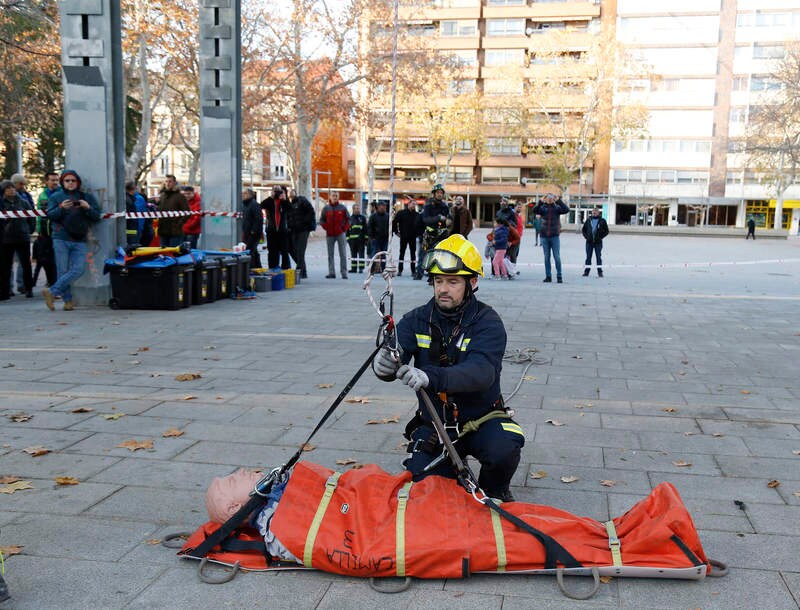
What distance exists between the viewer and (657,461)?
486 cm

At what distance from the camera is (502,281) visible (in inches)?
679

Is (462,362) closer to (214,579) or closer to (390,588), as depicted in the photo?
(390,588)

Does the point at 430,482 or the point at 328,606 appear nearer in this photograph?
the point at 328,606

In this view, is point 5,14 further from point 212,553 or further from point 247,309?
point 212,553

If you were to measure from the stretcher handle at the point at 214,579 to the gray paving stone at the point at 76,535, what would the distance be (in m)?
0.41

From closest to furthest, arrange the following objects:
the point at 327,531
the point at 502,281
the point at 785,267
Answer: the point at 327,531 < the point at 502,281 < the point at 785,267

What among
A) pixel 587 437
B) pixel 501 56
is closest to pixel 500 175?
pixel 501 56

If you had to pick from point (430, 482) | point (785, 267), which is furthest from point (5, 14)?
point (785, 267)

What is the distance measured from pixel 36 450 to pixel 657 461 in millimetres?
3803

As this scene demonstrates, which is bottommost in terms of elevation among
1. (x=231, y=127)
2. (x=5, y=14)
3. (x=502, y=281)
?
(x=502, y=281)

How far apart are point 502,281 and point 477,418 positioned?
13.5 meters

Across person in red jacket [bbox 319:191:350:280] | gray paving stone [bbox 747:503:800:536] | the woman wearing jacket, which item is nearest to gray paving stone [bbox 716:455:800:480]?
gray paving stone [bbox 747:503:800:536]

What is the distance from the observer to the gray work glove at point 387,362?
3.39 metres

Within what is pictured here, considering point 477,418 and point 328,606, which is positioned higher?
point 477,418
